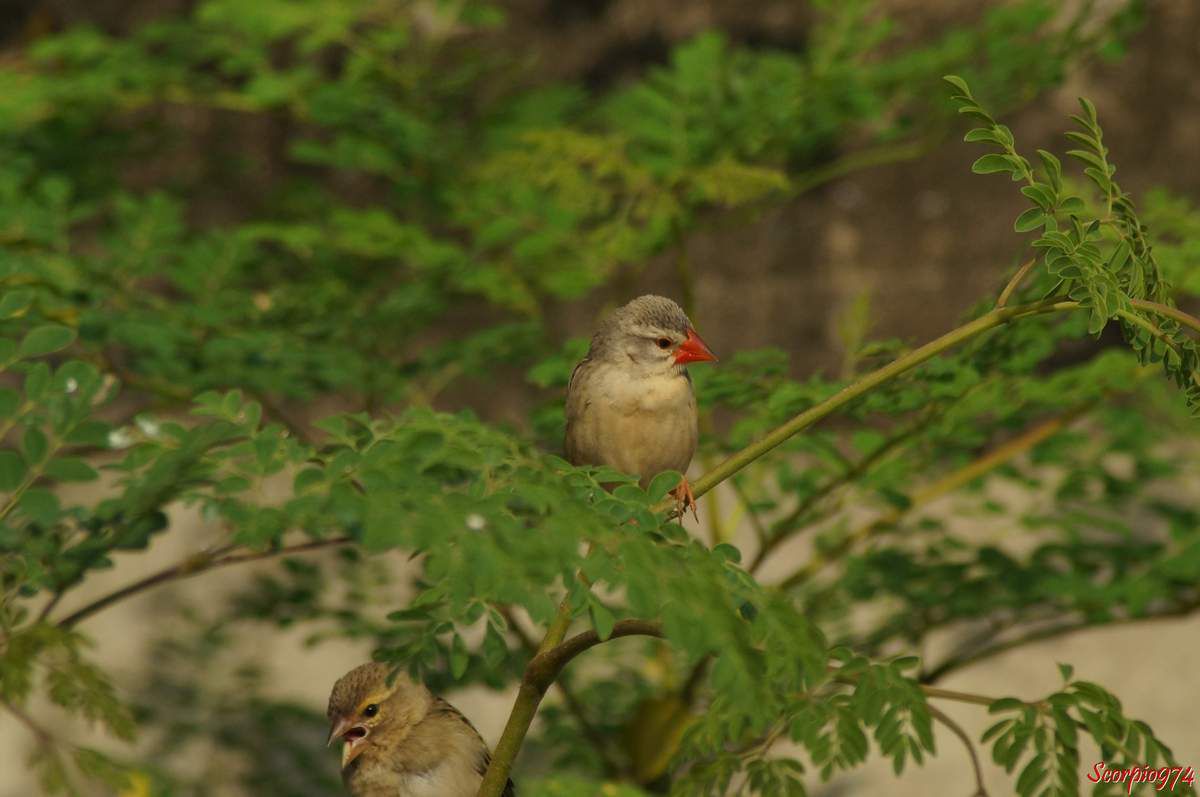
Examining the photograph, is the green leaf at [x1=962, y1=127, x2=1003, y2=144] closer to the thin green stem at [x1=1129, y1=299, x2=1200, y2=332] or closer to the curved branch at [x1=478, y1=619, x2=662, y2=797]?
the thin green stem at [x1=1129, y1=299, x2=1200, y2=332]

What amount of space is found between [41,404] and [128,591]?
0.50m

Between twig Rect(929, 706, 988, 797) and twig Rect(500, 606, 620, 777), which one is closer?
twig Rect(929, 706, 988, 797)

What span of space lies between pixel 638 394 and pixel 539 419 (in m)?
0.53

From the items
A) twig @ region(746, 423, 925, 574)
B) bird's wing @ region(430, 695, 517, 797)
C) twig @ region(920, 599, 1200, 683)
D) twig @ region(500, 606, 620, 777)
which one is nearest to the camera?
bird's wing @ region(430, 695, 517, 797)

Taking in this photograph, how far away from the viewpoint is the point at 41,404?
2.60 metres

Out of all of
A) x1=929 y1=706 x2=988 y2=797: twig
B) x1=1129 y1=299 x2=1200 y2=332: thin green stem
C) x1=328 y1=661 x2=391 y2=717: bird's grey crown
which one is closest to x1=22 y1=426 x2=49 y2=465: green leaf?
x1=328 y1=661 x2=391 y2=717: bird's grey crown

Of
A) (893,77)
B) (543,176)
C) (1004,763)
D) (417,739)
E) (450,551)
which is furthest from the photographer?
(893,77)

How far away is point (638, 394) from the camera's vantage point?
120 inches

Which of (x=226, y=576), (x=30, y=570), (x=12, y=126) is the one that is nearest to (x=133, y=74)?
(x=12, y=126)

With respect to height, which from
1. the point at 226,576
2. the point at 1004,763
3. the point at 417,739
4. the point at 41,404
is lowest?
the point at 226,576

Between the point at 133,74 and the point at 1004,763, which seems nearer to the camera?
the point at 1004,763

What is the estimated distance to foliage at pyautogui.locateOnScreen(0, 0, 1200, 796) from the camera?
2121 millimetres

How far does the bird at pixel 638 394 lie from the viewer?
10.0 ft

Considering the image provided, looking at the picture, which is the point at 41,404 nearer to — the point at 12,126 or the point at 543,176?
the point at 543,176
